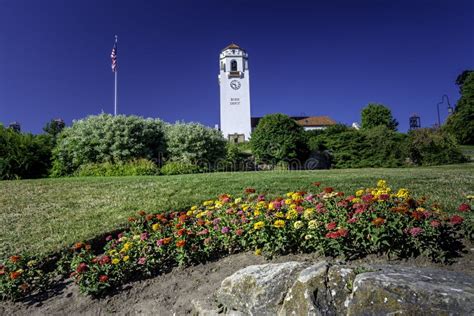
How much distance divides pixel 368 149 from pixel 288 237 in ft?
53.5

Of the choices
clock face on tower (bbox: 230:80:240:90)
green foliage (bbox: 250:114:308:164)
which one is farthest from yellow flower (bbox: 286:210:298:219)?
clock face on tower (bbox: 230:80:240:90)

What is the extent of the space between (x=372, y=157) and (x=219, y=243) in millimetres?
15982

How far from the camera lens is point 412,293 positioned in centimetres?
200

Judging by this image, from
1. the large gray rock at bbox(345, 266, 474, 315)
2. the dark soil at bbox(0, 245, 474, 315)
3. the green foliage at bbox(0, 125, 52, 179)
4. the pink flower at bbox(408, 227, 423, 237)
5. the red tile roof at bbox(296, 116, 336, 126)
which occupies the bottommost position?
the dark soil at bbox(0, 245, 474, 315)

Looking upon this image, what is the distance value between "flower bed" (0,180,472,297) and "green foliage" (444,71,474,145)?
106 feet

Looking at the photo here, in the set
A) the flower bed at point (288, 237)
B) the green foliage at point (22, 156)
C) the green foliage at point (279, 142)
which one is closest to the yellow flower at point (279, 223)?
the flower bed at point (288, 237)

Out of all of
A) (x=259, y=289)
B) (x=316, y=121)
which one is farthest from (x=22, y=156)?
(x=316, y=121)

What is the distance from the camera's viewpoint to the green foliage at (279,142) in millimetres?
22672

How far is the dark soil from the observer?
119 inches

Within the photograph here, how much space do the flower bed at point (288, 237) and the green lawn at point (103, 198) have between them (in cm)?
94

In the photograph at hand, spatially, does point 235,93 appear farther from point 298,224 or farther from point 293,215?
point 298,224

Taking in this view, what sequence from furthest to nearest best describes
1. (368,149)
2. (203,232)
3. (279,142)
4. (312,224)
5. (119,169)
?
(279,142) < (368,149) < (119,169) < (203,232) < (312,224)

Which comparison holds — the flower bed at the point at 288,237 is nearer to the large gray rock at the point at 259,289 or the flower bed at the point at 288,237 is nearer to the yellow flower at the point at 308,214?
the yellow flower at the point at 308,214

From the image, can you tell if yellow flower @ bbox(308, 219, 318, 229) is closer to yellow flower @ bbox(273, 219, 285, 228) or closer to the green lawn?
yellow flower @ bbox(273, 219, 285, 228)
